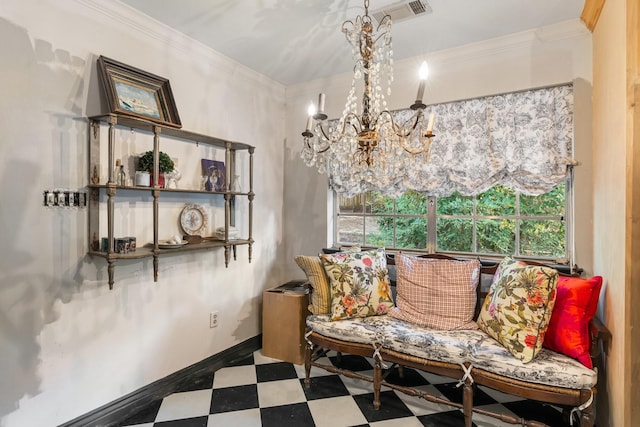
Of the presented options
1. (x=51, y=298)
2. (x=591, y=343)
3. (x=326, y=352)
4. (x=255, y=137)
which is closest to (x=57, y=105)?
(x=51, y=298)

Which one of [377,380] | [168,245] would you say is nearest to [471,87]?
[377,380]

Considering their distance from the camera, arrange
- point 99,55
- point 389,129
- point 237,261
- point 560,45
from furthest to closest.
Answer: point 237,261 → point 560,45 → point 99,55 → point 389,129

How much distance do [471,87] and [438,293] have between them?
1.62 m

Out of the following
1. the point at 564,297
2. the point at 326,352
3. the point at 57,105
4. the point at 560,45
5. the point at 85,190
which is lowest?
the point at 326,352

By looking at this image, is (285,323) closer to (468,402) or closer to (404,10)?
(468,402)

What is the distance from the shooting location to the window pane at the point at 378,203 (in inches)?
124

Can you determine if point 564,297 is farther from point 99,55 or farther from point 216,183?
point 99,55

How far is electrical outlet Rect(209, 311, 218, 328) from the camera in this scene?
9.04 feet

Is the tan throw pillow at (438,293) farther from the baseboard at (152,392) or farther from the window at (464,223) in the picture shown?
the baseboard at (152,392)

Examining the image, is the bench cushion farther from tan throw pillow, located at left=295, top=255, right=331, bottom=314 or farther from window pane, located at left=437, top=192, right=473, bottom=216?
window pane, located at left=437, top=192, right=473, bottom=216

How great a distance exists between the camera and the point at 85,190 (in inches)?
77.4

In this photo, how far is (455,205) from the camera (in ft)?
9.37

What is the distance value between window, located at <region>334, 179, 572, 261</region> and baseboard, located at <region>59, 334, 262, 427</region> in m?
1.44

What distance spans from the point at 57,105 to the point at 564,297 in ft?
9.85
